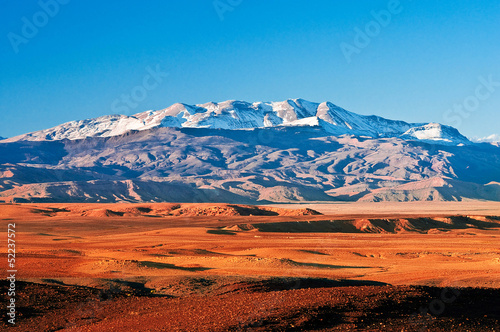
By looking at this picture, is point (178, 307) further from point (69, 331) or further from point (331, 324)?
point (331, 324)

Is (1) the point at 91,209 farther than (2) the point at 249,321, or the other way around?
(1) the point at 91,209

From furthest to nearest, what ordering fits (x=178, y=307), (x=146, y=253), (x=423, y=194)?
(x=423, y=194), (x=146, y=253), (x=178, y=307)

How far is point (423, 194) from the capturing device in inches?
6683

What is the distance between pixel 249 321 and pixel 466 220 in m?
71.5

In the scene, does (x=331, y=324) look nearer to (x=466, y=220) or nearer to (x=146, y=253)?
(x=146, y=253)

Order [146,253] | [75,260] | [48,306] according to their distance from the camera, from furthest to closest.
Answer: [146,253]
[75,260]
[48,306]

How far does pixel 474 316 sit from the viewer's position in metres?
16.1

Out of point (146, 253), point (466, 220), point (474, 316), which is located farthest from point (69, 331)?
point (466, 220)

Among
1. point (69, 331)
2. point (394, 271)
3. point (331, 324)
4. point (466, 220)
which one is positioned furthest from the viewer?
point (466, 220)

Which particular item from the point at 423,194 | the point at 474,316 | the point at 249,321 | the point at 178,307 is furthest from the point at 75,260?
the point at 423,194

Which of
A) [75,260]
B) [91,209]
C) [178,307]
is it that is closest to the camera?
[178,307]

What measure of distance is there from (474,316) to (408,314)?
78.4 inches

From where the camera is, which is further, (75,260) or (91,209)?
(91,209)

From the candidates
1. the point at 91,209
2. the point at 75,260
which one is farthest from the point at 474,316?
the point at 91,209
